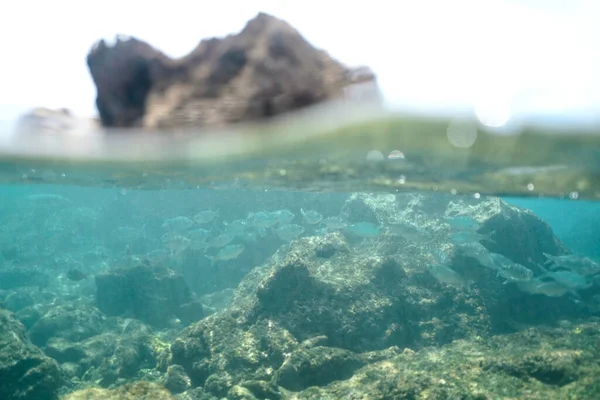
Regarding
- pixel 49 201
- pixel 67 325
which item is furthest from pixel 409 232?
pixel 49 201

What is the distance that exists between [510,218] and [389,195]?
286 inches

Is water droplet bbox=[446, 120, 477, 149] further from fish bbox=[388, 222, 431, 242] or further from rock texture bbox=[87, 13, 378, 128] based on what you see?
fish bbox=[388, 222, 431, 242]

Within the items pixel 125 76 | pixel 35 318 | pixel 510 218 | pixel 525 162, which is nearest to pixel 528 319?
pixel 510 218

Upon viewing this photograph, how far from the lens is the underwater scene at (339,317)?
10.8 m

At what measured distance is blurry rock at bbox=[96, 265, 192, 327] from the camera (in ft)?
68.0

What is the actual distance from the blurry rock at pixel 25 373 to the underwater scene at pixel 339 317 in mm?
34

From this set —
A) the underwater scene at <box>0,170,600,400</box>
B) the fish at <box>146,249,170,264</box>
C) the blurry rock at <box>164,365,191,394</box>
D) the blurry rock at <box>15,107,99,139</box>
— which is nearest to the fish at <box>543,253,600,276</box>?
the underwater scene at <box>0,170,600,400</box>

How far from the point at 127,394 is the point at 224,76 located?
23.8 feet

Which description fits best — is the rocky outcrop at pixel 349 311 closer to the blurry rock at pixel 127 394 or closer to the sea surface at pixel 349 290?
the sea surface at pixel 349 290

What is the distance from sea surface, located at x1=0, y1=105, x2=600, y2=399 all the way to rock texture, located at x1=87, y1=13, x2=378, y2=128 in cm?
92

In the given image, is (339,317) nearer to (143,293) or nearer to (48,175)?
(143,293)

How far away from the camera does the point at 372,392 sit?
1009 cm

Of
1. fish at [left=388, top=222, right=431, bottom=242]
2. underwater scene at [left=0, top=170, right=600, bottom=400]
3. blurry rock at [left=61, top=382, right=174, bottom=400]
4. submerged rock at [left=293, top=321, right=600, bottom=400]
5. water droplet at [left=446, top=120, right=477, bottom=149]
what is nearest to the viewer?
blurry rock at [left=61, top=382, right=174, bottom=400]

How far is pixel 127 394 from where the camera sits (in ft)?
29.2
